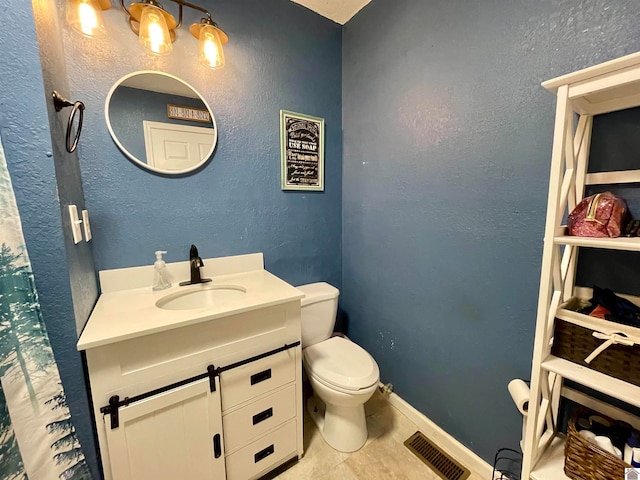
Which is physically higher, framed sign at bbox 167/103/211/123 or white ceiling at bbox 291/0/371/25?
white ceiling at bbox 291/0/371/25

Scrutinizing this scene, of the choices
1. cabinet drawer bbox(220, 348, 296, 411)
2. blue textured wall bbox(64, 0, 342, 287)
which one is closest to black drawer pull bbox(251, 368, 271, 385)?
cabinet drawer bbox(220, 348, 296, 411)

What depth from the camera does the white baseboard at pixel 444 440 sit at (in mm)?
1245

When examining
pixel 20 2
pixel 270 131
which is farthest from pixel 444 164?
pixel 20 2

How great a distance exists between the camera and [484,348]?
1198mm

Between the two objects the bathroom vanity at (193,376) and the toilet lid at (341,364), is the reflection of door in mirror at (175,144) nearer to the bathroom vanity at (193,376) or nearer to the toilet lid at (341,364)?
the bathroom vanity at (193,376)

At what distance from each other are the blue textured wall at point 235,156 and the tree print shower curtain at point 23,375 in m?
0.56

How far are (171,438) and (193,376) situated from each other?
0.23 meters

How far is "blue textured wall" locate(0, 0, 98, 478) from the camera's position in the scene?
2.31 feet

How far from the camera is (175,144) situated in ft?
4.36

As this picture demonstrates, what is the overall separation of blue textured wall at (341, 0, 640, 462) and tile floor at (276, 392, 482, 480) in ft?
0.69

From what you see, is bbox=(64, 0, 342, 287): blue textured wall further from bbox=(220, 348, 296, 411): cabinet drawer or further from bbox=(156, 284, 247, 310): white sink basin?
bbox=(220, 348, 296, 411): cabinet drawer

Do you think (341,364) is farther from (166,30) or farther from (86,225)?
(166,30)

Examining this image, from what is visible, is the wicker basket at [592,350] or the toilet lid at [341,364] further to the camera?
the toilet lid at [341,364]

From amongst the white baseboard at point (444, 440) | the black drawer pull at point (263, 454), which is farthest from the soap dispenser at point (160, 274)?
the white baseboard at point (444, 440)
